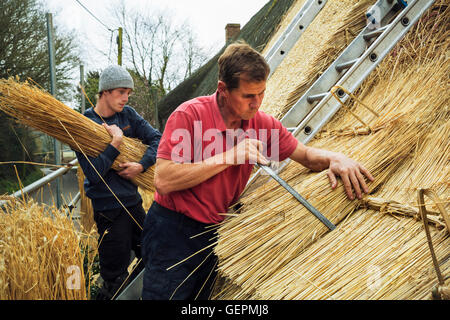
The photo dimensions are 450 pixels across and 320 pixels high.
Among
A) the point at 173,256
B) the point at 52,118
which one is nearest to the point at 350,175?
the point at 173,256

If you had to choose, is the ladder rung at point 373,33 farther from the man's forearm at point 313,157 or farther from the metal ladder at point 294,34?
the metal ladder at point 294,34

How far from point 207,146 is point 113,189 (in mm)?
1100

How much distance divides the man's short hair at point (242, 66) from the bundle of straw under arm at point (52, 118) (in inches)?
46.5

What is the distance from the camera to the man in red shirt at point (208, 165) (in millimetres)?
1371

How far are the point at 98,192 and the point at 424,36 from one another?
217 centimetres

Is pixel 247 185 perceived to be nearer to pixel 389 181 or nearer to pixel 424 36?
pixel 389 181

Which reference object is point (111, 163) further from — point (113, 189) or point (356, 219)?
point (356, 219)

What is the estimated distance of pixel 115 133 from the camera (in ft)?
7.66

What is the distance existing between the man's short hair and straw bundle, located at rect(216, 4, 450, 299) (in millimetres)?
488

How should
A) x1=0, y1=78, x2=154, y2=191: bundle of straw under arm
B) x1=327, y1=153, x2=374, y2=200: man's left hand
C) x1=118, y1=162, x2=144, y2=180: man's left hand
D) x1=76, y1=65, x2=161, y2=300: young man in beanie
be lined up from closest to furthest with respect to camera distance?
x1=327, y1=153, x2=374, y2=200: man's left hand < x1=0, y1=78, x2=154, y2=191: bundle of straw under arm < x1=76, y1=65, x2=161, y2=300: young man in beanie < x1=118, y1=162, x2=144, y2=180: man's left hand

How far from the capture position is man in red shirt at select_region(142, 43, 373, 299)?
4.50 ft

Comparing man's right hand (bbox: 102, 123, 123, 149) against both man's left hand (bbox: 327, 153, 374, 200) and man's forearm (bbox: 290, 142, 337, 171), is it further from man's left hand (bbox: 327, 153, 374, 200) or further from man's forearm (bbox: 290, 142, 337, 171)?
man's left hand (bbox: 327, 153, 374, 200)

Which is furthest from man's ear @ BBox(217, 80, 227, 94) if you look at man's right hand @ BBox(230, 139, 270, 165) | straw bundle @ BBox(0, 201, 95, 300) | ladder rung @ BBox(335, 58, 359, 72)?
ladder rung @ BBox(335, 58, 359, 72)

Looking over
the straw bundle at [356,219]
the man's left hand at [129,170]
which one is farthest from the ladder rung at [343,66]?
the man's left hand at [129,170]
